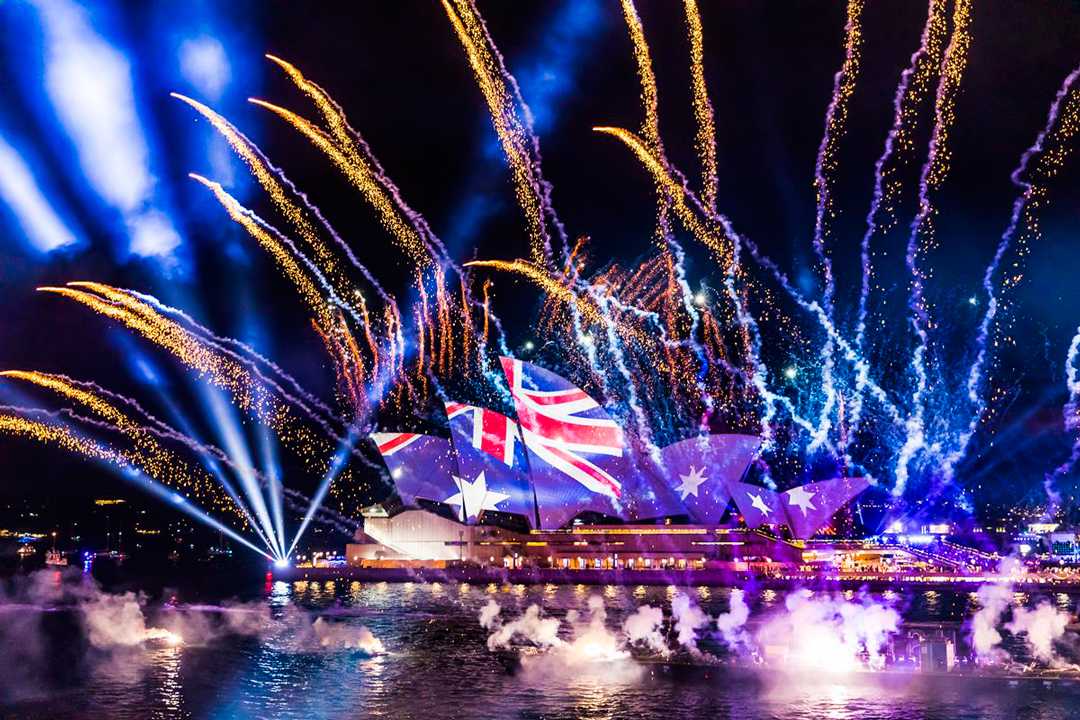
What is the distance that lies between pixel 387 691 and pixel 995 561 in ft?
221

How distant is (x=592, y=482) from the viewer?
9094 centimetres

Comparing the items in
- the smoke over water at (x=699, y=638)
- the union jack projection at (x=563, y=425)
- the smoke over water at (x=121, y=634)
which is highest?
the union jack projection at (x=563, y=425)

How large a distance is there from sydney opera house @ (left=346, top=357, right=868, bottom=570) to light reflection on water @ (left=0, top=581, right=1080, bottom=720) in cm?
4828

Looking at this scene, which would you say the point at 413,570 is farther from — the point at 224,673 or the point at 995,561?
the point at 224,673

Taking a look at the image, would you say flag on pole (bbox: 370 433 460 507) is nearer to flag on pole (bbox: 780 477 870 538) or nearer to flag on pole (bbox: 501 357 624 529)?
flag on pole (bbox: 501 357 624 529)

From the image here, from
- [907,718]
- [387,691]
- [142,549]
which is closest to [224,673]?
[387,691]

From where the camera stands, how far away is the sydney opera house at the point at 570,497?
285 ft

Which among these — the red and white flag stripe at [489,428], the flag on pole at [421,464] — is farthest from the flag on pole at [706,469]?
the flag on pole at [421,464]

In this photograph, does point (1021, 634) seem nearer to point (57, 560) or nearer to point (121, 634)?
point (121, 634)

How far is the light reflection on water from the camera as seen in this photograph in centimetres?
2473

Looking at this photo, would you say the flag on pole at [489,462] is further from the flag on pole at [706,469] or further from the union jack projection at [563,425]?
the flag on pole at [706,469]

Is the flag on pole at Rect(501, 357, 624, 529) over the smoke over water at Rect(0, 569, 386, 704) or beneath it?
over

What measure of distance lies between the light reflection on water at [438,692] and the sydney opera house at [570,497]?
48.3 meters

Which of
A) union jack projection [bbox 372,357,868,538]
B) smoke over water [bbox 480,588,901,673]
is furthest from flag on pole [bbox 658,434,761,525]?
smoke over water [bbox 480,588,901,673]
